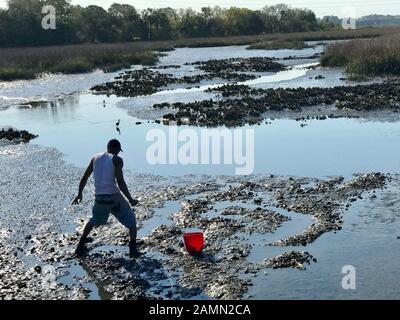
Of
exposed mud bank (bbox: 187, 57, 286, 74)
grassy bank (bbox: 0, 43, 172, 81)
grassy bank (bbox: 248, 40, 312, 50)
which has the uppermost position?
grassy bank (bbox: 248, 40, 312, 50)

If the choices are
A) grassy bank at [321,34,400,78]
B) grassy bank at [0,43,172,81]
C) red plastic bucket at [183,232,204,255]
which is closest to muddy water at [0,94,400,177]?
red plastic bucket at [183,232,204,255]

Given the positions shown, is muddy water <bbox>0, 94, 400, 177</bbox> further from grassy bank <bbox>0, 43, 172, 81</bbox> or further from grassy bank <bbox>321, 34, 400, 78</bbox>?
grassy bank <bbox>0, 43, 172, 81</bbox>

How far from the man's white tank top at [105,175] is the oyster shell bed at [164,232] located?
3.16 ft

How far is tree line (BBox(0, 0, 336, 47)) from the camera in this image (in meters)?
69.1

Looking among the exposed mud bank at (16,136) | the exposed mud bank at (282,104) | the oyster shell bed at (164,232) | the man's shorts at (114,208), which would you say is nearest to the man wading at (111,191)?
the man's shorts at (114,208)

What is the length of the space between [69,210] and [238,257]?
390 centimetres

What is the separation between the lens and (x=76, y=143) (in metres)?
16.3

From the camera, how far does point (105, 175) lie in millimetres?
7469

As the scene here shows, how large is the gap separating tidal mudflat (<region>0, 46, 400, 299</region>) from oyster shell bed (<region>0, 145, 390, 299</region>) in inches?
1.0

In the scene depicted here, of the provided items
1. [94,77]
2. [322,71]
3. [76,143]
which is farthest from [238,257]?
[94,77]

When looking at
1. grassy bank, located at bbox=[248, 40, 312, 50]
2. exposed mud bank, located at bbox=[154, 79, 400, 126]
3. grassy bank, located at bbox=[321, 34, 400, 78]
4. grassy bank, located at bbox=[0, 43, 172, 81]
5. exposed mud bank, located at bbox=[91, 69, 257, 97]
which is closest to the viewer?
exposed mud bank, located at bbox=[154, 79, 400, 126]

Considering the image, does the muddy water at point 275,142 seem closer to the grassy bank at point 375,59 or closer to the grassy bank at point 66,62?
the grassy bank at point 375,59

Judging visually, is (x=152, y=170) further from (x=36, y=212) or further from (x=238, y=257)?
(x=238, y=257)

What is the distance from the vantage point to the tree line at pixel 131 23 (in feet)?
227
